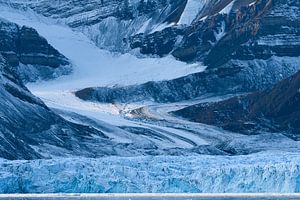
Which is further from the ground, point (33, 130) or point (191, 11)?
point (33, 130)

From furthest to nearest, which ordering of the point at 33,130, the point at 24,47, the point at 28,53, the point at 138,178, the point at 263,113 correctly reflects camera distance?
the point at 24,47 < the point at 28,53 < the point at 263,113 < the point at 33,130 < the point at 138,178

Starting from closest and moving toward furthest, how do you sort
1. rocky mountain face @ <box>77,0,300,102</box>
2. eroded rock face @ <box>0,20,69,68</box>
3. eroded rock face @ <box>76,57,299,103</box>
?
eroded rock face @ <box>76,57,299,103</box> → rocky mountain face @ <box>77,0,300,102</box> → eroded rock face @ <box>0,20,69,68</box>

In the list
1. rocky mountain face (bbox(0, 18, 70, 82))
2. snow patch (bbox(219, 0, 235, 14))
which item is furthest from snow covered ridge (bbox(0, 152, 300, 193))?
rocky mountain face (bbox(0, 18, 70, 82))

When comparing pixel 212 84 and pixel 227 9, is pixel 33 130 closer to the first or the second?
pixel 212 84

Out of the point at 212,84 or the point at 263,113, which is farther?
the point at 212,84

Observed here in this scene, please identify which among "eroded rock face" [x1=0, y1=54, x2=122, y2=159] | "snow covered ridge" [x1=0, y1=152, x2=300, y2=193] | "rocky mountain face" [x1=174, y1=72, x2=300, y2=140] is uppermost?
"snow covered ridge" [x1=0, y1=152, x2=300, y2=193]

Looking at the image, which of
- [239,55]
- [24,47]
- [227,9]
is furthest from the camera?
[24,47]

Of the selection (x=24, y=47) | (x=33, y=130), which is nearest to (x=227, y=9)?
(x=24, y=47)

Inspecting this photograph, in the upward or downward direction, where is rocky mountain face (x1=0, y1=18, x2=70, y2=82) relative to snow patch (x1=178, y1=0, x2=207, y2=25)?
downward

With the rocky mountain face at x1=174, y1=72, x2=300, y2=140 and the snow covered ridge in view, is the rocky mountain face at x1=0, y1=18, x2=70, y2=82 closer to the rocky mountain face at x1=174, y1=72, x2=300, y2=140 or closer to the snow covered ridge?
the rocky mountain face at x1=174, y1=72, x2=300, y2=140
